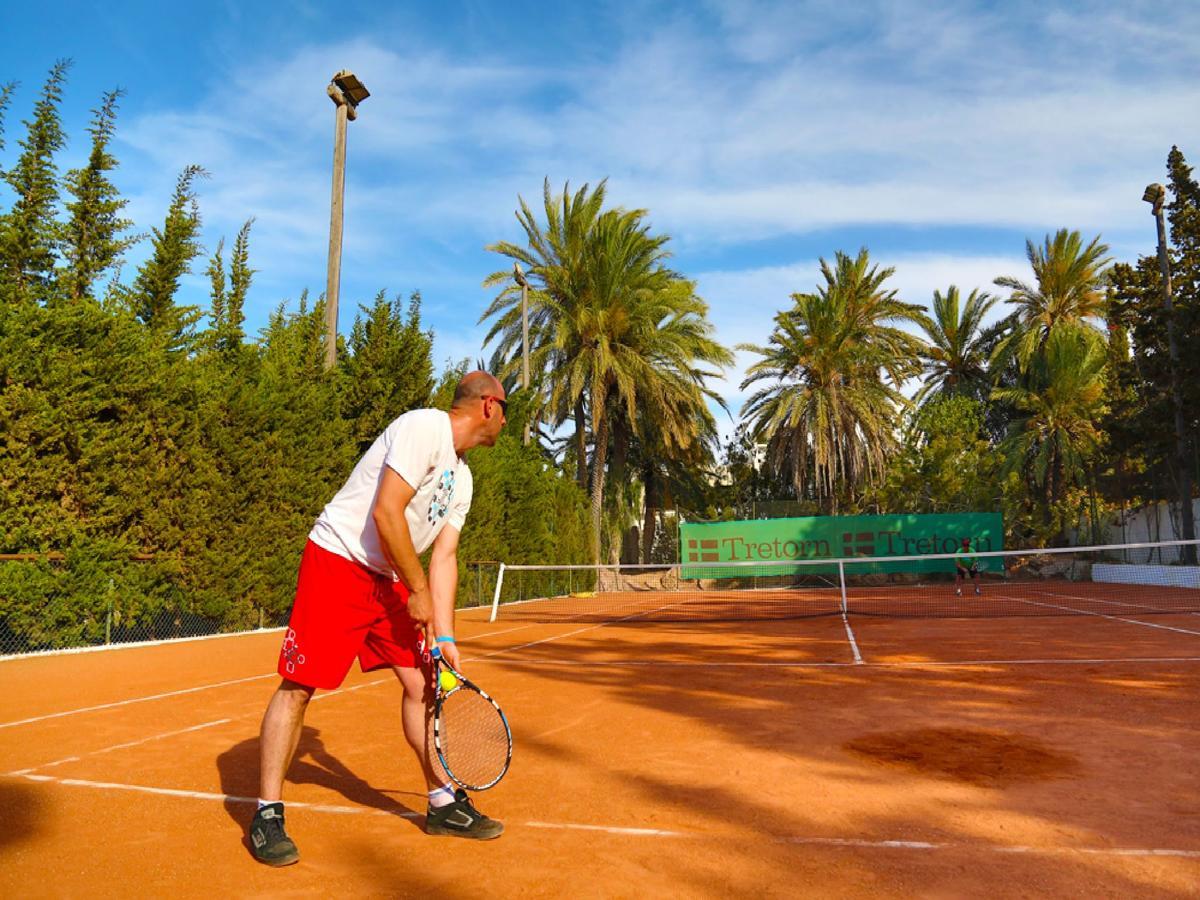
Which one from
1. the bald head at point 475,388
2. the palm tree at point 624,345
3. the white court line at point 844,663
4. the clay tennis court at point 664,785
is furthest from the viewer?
the palm tree at point 624,345

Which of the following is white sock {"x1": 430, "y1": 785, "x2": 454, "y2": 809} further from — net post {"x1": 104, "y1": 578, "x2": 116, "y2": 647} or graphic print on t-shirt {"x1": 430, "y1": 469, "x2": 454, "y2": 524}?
net post {"x1": 104, "y1": 578, "x2": 116, "y2": 647}

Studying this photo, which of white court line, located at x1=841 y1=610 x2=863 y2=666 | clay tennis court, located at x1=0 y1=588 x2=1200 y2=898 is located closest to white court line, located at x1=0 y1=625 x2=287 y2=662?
clay tennis court, located at x1=0 y1=588 x2=1200 y2=898

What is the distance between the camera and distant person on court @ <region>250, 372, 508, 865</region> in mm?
3238

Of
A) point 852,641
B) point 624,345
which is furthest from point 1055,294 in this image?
point 852,641

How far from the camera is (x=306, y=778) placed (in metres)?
4.45

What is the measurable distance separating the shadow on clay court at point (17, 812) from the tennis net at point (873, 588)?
32.1ft

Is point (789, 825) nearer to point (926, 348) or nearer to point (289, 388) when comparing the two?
point (289, 388)

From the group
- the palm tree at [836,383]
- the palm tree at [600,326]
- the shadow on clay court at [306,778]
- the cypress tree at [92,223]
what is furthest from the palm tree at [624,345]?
the shadow on clay court at [306,778]

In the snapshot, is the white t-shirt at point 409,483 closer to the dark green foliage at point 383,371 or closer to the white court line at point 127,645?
the white court line at point 127,645

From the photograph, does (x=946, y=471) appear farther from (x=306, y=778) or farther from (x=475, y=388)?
(x=475, y=388)

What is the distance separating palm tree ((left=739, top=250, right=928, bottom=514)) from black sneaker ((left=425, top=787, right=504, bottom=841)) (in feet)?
107

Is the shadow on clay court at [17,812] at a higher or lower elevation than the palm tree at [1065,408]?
lower

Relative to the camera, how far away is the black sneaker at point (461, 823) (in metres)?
3.46

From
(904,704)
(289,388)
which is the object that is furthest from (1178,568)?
(289,388)
